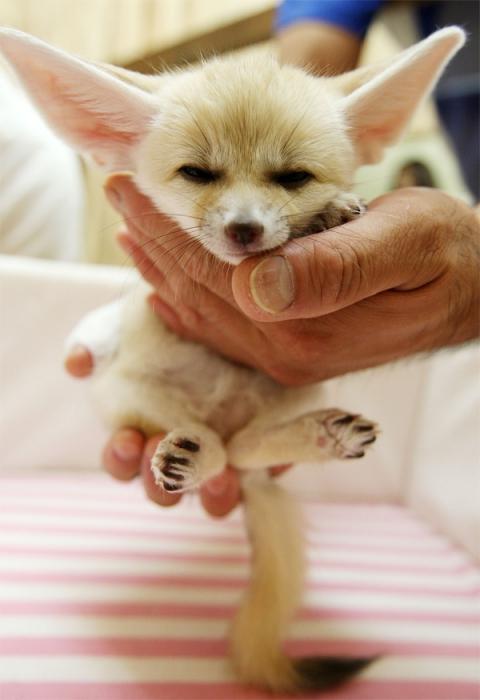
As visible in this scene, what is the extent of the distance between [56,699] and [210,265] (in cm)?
71

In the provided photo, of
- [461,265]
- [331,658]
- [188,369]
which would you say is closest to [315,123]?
[461,265]

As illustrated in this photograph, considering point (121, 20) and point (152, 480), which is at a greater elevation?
point (121, 20)

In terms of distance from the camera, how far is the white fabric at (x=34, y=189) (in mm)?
1726

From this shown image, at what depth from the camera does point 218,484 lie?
1084 mm

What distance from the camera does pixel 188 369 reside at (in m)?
1.12

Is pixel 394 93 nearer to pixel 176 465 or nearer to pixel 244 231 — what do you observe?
pixel 244 231

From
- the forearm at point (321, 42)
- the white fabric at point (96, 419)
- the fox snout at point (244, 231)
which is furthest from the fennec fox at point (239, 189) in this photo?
the forearm at point (321, 42)

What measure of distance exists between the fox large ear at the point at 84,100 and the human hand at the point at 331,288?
0.08 meters

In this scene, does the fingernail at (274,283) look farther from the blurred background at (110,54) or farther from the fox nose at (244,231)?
the blurred background at (110,54)

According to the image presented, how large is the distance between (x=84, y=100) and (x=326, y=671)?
1.02 m

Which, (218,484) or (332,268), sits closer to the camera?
(332,268)

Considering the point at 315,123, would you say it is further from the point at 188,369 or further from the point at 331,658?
the point at 331,658

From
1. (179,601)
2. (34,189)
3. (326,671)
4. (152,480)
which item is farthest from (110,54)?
(326,671)

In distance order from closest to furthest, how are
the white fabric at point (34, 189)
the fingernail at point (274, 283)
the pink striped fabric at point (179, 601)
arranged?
the fingernail at point (274, 283) < the pink striped fabric at point (179, 601) < the white fabric at point (34, 189)
